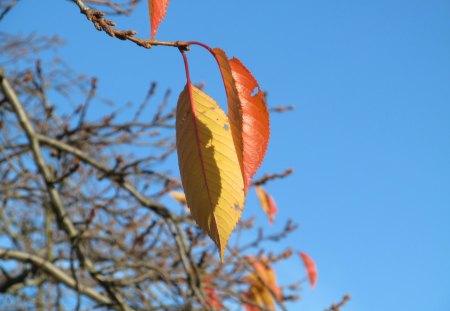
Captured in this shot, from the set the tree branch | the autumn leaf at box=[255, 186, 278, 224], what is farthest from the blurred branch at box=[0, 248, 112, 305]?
the autumn leaf at box=[255, 186, 278, 224]

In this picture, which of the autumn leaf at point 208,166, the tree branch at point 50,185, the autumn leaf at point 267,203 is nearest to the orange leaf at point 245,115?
the autumn leaf at point 208,166

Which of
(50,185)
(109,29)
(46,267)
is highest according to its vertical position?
(50,185)

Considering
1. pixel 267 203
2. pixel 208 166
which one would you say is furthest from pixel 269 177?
pixel 208 166

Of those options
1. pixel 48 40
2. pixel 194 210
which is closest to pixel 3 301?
pixel 48 40

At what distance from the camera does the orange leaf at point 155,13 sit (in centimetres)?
67

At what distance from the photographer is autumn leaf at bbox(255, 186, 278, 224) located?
9.73 ft

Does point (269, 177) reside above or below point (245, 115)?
above

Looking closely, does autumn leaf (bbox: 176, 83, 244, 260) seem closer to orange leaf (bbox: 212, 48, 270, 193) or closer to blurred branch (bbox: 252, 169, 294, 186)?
orange leaf (bbox: 212, 48, 270, 193)

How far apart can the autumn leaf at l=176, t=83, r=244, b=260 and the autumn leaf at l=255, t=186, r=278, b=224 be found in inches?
87.1

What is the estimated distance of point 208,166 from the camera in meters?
0.74

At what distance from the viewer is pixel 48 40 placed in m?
4.09

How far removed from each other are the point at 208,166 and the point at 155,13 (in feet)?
0.78

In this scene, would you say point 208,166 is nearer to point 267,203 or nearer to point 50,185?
point 50,185

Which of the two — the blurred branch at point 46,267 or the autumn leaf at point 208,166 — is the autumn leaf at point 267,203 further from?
the autumn leaf at point 208,166
